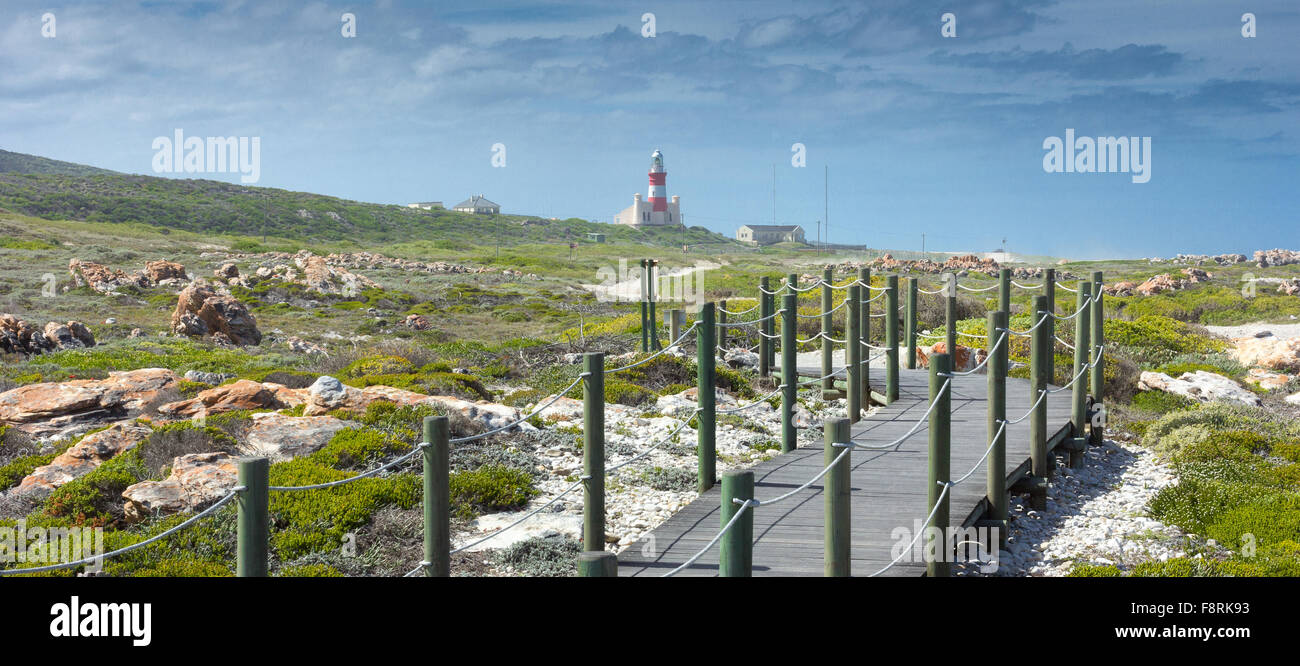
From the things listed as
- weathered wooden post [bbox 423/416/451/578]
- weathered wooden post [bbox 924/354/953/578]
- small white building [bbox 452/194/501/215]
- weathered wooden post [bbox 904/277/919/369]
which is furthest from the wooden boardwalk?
small white building [bbox 452/194/501/215]

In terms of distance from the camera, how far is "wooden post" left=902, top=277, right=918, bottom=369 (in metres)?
14.3

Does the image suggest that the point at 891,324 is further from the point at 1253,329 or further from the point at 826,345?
the point at 1253,329

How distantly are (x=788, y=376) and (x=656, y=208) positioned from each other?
12516 centimetres

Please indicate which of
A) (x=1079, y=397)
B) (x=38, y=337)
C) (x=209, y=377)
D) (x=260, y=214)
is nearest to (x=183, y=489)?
(x=209, y=377)

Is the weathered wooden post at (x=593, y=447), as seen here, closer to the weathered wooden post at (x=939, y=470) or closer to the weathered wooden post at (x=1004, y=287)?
the weathered wooden post at (x=939, y=470)

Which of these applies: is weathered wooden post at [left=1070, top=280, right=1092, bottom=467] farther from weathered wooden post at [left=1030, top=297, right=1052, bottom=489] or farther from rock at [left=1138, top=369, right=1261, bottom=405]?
rock at [left=1138, top=369, right=1261, bottom=405]

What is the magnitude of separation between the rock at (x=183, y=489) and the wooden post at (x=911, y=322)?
33.1 feet

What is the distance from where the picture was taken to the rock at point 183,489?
777 cm

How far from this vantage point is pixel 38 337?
1889cm

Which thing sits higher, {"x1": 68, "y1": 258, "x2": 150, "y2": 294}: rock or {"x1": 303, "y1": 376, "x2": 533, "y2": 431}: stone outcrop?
{"x1": 68, "y1": 258, "x2": 150, "y2": 294}: rock

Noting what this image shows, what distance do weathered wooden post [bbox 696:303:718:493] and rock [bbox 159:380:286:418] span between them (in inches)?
247

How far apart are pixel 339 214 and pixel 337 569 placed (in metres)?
112

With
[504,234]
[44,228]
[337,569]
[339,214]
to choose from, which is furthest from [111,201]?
[337,569]
